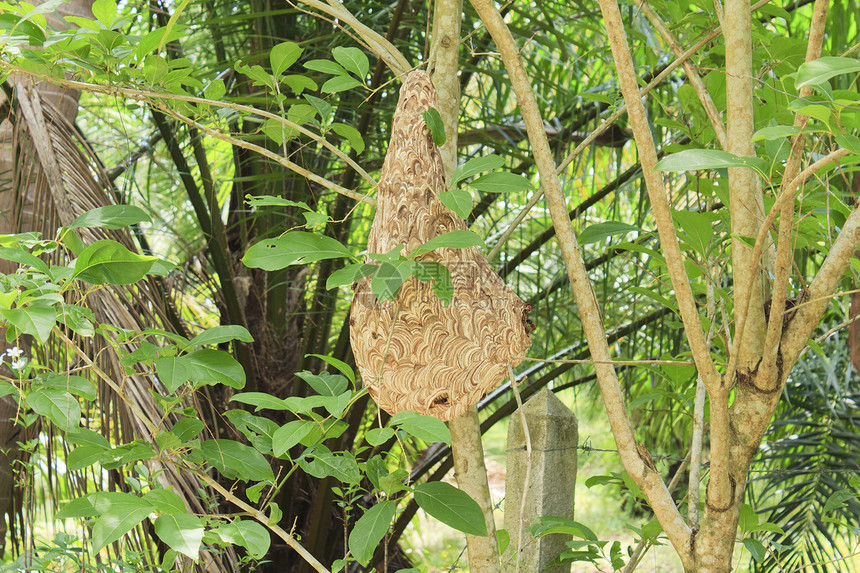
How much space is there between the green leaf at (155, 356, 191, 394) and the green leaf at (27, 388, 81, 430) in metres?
0.08

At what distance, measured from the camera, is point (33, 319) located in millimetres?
576

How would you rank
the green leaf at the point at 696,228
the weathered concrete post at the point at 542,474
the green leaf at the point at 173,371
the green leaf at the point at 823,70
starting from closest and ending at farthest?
1. the green leaf at the point at 823,70
2. the green leaf at the point at 173,371
3. the green leaf at the point at 696,228
4. the weathered concrete post at the point at 542,474

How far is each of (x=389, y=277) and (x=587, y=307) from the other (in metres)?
0.27

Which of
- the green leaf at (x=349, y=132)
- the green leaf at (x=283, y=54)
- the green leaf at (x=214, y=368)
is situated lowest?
the green leaf at (x=214, y=368)

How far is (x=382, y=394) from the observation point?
2.31ft

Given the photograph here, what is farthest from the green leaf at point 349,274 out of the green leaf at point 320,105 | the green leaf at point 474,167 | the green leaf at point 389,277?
the green leaf at point 320,105

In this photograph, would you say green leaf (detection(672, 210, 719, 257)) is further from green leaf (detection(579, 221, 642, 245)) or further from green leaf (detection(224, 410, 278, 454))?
green leaf (detection(224, 410, 278, 454))

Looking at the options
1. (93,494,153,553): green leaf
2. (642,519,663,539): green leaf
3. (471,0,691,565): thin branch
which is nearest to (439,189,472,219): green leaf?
(471,0,691,565): thin branch

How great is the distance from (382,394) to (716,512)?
1.15ft

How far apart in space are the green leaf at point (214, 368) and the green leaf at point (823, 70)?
1.68 ft

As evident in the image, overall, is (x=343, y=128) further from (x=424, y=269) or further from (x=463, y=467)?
(x=463, y=467)

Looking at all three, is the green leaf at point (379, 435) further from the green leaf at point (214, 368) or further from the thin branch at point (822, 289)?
the thin branch at point (822, 289)

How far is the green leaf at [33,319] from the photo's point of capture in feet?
1.85

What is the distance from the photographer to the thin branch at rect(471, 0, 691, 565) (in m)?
0.72
